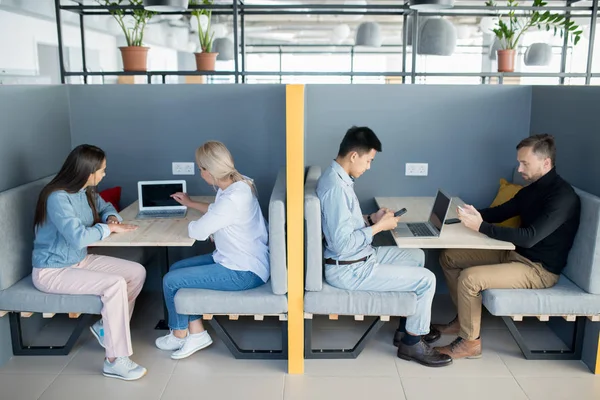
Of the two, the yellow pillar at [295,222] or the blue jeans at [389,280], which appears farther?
the blue jeans at [389,280]

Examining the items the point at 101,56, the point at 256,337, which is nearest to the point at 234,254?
the point at 256,337

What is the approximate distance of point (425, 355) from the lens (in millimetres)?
3096

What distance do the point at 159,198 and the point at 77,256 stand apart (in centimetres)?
73

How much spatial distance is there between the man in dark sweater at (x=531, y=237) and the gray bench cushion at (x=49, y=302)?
1927mm

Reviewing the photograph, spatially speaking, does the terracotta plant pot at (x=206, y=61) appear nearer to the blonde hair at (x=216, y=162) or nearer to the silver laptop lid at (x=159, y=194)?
the silver laptop lid at (x=159, y=194)

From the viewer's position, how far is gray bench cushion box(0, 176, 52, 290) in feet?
9.78

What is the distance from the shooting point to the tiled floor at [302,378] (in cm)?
282

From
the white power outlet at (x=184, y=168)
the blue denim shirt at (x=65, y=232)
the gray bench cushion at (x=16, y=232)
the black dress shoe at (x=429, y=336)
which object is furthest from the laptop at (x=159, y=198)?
the black dress shoe at (x=429, y=336)

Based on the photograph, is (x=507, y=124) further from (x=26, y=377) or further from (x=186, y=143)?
(x=26, y=377)

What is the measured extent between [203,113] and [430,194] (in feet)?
5.57

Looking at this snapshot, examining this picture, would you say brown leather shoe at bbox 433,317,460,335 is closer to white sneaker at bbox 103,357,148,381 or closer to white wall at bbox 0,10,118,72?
white sneaker at bbox 103,357,148,381

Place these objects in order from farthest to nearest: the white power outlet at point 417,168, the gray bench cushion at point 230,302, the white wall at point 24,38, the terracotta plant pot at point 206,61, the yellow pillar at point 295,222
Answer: the white wall at point 24,38 < the terracotta plant pot at point 206,61 < the white power outlet at point 417,168 < the gray bench cushion at point 230,302 < the yellow pillar at point 295,222

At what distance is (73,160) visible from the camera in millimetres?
2914

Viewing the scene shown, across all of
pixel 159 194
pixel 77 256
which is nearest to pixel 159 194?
pixel 159 194
